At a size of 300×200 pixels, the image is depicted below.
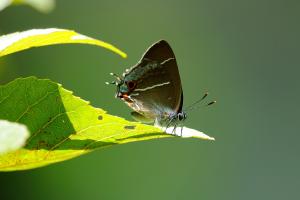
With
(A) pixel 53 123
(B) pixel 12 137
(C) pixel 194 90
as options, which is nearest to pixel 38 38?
(A) pixel 53 123

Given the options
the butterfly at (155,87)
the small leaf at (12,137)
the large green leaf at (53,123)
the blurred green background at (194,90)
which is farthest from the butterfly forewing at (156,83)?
the blurred green background at (194,90)

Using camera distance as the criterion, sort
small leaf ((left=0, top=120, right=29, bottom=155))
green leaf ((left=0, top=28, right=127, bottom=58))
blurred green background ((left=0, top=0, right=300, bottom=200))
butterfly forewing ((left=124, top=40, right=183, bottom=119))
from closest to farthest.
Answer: small leaf ((left=0, top=120, right=29, bottom=155)), green leaf ((left=0, top=28, right=127, bottom=58)), butterfly forewing ((left=124, top=40, right=183, bottom=119)), blurred green background ((left=0, top=0, right=300, bottom=200))

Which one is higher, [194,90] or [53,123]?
[194,90]

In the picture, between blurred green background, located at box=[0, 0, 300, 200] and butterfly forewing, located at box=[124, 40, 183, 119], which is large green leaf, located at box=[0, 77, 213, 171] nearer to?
butterfly forewing, located at box=[124, 40, 183, 119]

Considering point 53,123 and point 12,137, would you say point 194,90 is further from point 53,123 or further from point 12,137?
point 12,137

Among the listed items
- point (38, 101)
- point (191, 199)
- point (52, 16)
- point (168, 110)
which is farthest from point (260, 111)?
point (38, 101)

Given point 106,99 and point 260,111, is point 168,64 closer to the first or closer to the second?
point 106,99

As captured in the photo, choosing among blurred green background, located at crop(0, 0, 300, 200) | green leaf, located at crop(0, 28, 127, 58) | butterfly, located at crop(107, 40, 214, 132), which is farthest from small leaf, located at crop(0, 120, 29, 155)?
blurred green background, located at crop(0, 0, 300, 200)
